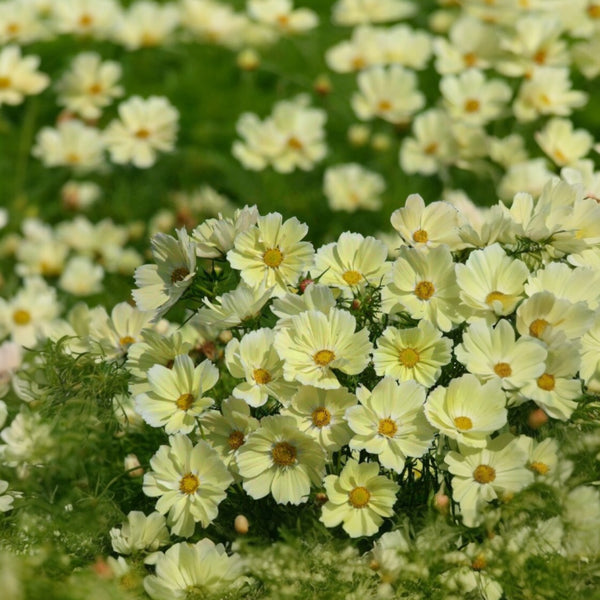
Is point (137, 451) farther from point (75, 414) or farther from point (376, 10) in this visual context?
point (376, 10)

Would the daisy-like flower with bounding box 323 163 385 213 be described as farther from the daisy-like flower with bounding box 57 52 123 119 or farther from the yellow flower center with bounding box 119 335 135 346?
the yellow flower center with bounding box 119 335 135 346

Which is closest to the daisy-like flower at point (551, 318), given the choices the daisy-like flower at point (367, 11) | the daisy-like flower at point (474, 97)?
the daisy-like flower at point (474, 97)

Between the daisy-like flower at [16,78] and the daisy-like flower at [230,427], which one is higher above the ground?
the daisy-like flower at [230,427]

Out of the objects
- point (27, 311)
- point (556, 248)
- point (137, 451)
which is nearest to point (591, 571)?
point (556, 248)

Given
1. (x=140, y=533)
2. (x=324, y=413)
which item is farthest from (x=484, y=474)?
(x=140, y=533)

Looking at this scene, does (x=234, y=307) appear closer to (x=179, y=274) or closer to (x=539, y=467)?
(x=179, y=274)

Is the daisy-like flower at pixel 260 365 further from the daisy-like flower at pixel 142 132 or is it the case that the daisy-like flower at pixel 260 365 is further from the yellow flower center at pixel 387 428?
the daisy-like flower at pixel 142 132
